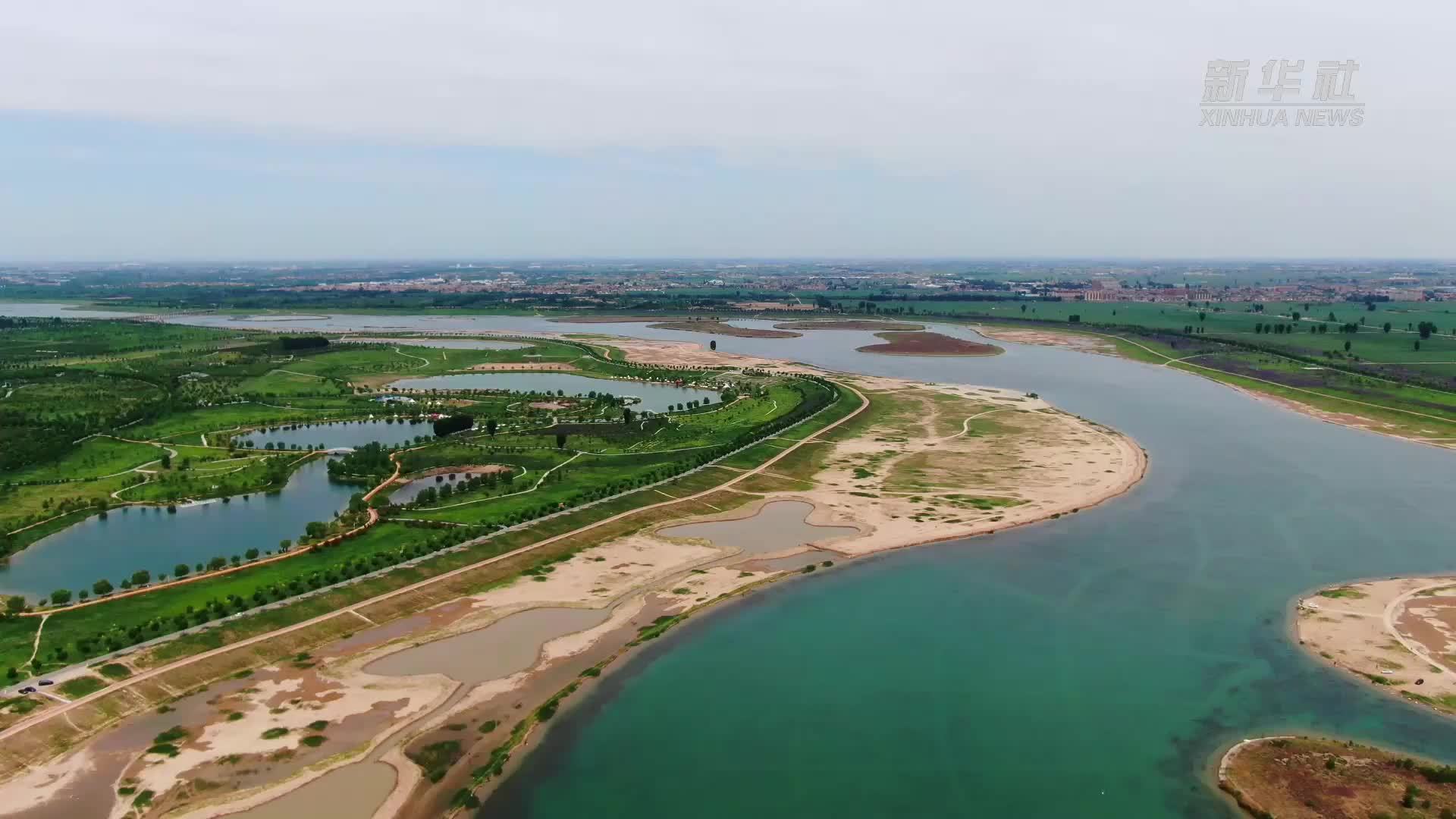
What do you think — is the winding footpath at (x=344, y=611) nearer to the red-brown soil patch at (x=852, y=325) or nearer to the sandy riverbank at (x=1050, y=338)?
the sandy riverbank at (x=1050, y=338)

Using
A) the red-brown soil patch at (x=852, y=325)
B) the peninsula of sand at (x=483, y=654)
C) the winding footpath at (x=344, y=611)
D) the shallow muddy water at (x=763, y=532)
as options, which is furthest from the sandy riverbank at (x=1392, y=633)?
the red-brown soil patch at (x=852, y=325)

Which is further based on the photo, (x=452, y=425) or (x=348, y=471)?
(x=452, y=425)

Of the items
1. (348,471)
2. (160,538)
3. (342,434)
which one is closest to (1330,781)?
(160,538)

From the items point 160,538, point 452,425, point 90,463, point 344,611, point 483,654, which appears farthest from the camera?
point 452,425

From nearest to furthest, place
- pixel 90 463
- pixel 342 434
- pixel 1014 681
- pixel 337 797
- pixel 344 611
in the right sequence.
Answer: pixel 337 797 → pixel 1014 681 → pixel 344 611 → pixel 90 463 → pixel 342 434

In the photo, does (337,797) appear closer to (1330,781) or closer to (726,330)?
(1330,781)

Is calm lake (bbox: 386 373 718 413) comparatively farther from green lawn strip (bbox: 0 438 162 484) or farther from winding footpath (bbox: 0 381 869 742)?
green lawn strip (bbox: 0 438 162 484)

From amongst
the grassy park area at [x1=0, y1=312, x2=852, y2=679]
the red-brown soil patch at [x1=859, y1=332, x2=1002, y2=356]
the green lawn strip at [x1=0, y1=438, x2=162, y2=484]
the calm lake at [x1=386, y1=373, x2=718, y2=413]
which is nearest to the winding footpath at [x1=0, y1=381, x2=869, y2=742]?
the grassy park area at [x1=0, y1=312, x2=852, y2=679]
